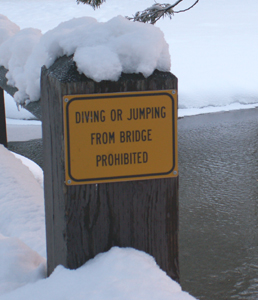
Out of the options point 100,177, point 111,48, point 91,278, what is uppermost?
point 111,48

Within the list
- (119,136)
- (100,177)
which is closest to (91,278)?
(100,177)

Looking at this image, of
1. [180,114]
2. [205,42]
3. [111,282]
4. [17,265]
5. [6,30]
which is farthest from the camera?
[205,42]

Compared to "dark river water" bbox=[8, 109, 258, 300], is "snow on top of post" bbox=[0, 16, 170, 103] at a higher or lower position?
higher

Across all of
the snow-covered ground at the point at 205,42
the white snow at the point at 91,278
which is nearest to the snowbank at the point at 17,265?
the white snow at the point at 91,278

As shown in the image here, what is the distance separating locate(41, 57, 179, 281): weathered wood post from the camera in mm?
1223

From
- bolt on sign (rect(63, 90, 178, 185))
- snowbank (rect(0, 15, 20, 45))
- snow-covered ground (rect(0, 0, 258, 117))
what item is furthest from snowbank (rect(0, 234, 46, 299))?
snow-covered ground (rect(0, 0, 258, 117))

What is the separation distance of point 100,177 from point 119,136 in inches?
5.1

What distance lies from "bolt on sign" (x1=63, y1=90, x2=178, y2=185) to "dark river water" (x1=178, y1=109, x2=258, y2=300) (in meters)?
1.39

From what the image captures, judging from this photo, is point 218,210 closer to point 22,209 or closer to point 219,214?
point 219,214

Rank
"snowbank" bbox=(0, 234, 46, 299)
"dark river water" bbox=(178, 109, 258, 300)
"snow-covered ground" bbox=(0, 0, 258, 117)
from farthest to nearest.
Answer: "snow-covered ground" bbox=(0, 0, 258, 117) → "dark river water" bbox=(178, 109, 258, 300) → "snowbank" bbox=(0, 234, 46, 299)

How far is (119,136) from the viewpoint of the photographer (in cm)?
125

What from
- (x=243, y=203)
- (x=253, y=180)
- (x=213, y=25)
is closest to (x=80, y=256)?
(x=243, y=203)

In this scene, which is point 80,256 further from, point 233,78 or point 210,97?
point 233,78

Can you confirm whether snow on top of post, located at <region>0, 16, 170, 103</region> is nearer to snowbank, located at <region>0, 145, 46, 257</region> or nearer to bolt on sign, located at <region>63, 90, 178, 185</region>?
bolt on sign, located at <region>63, 90, 178, 185</region>
